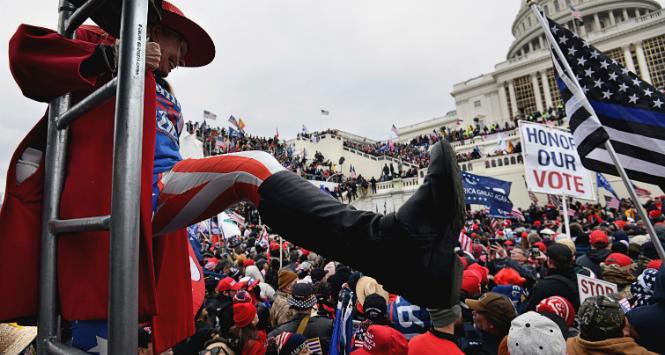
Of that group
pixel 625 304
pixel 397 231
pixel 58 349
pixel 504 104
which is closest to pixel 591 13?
pixel 504 104

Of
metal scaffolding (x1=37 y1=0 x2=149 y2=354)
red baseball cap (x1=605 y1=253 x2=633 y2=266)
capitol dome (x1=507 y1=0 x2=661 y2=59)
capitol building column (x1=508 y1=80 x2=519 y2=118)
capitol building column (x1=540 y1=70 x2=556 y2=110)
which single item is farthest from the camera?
capitol dome (x1=507 y1=0 x2=661 y2=59)

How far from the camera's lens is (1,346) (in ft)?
6.30

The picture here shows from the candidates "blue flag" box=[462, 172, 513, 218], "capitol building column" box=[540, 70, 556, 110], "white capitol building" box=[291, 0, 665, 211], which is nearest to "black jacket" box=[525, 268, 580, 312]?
"blue flag" box=[462, 172, 513, 218]

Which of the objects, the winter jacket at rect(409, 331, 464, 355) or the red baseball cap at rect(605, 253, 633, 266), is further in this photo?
the red baseball cap at rect(605, 253, 633, 266)

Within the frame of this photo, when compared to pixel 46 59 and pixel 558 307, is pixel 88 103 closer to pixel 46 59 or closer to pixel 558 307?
pixel 46 59

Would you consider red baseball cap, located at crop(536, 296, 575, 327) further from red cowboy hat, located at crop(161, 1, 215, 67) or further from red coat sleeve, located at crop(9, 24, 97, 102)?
red coat sleeve, located at crop(9, 24, 97, 102)

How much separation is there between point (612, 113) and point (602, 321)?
6.77ft

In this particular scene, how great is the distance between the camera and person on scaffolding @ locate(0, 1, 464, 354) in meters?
1.15

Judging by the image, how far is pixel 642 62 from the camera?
136ft

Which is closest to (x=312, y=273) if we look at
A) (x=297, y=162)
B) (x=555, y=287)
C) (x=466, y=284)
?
(x=466, y=284)

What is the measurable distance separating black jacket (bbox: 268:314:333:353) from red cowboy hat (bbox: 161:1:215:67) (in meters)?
2.43

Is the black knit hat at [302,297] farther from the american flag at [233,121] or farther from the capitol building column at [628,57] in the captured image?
the capitol building column at [628,57]

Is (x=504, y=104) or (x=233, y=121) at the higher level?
(x=504, y=104)

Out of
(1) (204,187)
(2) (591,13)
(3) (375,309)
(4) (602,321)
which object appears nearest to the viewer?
(1) (204,187)
